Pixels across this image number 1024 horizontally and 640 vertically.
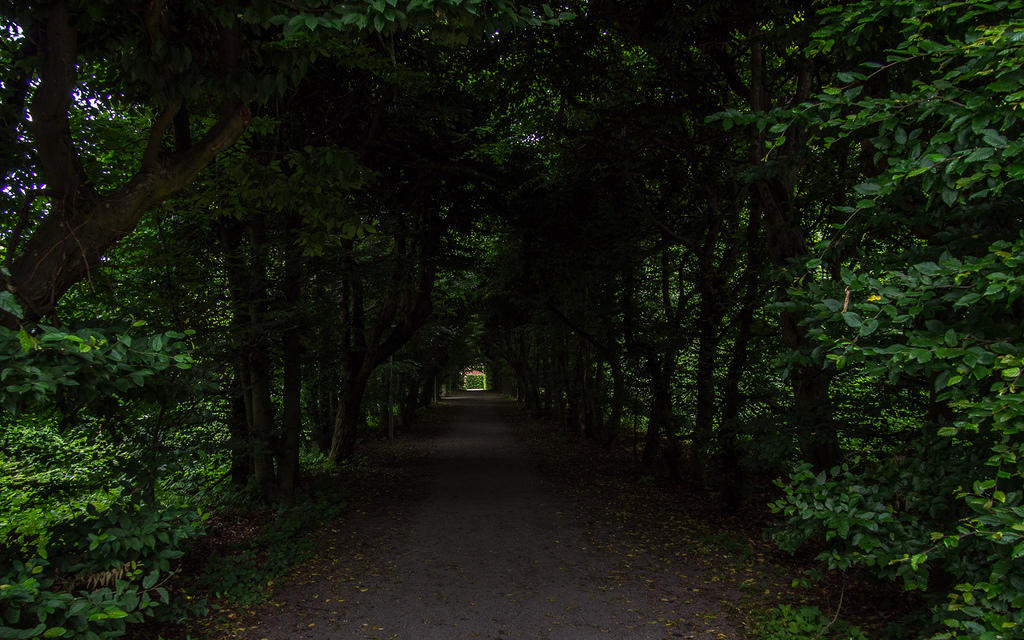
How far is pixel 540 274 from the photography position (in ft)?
43.7

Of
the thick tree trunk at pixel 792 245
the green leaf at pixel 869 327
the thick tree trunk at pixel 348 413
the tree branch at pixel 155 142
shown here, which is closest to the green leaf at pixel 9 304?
the tree branch at pixel 155 142

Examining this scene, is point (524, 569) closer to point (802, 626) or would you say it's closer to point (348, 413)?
point (802, 626)

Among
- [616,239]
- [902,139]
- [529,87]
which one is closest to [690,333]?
[616,239]

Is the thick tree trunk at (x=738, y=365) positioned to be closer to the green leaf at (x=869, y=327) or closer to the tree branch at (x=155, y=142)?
the green leaf at (x=869, y=327)

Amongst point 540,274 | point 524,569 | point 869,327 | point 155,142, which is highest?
point 540,274

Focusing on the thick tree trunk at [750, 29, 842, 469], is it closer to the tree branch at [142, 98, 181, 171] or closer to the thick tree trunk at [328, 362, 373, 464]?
the tree branch at [142, 98, 181, 171]

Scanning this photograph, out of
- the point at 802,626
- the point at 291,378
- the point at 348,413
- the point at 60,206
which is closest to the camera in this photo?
the point at 60,206

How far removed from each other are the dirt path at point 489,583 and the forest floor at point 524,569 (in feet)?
0.06

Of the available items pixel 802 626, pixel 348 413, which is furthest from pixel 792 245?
pixel 348 413

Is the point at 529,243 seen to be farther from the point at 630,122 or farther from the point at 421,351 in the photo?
the point at 421,351

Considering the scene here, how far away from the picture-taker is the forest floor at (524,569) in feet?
15.6

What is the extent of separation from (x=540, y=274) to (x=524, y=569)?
26.9 feet

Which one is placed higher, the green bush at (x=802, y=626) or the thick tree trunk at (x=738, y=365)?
the thick tree trunk at (x=738, y=365)

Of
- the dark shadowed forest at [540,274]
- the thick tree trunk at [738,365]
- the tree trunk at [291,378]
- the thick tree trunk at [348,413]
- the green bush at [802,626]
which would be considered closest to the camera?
the dark shadowed forest at [540,274]
